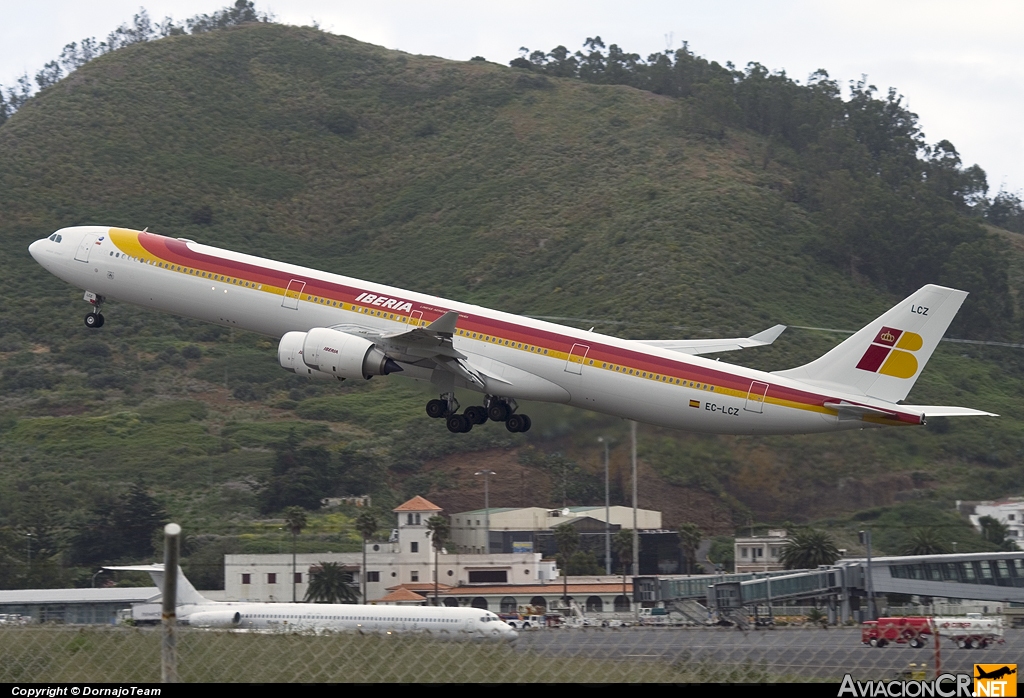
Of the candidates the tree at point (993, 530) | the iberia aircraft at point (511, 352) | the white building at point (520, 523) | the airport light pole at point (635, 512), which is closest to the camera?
the iberia aircraft at point (511, 352)

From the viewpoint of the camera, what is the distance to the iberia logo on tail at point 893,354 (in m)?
33.7

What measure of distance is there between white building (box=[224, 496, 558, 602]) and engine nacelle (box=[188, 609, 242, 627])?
14129 millimetres

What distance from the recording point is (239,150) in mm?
136625

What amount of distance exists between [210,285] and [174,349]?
168 ft

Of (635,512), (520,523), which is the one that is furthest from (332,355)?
(520,523)

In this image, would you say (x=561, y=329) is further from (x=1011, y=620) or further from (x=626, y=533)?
(x=626, y=533)

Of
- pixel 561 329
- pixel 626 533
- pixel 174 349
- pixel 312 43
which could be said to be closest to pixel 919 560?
pixel 561 329

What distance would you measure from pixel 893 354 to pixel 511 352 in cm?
1089

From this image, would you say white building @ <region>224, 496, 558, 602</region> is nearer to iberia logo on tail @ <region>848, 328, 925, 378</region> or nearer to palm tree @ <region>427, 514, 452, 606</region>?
palm tree @ <region>427, 514, 452, 606</region>

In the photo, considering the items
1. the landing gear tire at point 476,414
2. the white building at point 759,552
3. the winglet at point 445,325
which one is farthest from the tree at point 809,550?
the winglet at point 445,325

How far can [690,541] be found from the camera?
A: 160ft

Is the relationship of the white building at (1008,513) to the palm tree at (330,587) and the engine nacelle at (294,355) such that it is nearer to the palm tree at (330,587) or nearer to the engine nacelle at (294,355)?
the palm tree at (330,587)

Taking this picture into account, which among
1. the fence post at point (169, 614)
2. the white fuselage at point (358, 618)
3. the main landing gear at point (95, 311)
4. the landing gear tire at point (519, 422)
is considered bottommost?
the white fuselage at point (358, 618)

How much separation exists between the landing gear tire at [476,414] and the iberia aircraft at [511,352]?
0.05m
